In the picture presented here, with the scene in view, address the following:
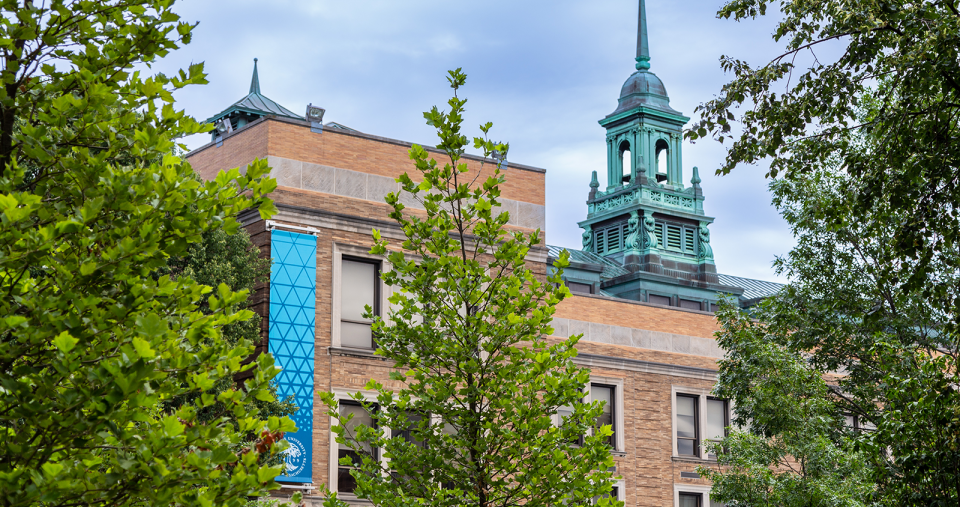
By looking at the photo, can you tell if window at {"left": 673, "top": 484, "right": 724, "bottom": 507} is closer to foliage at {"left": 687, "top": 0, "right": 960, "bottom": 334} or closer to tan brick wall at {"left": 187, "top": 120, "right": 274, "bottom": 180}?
tan brick wall at {"left": 187, "top": 120, "right": 274, "bottom": 180}

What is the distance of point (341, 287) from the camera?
2792cm

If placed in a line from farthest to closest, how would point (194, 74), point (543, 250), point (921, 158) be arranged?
1. point (543, 250)
2. point (921, 158)
3. point (194, 74)

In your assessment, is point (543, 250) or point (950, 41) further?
point (543, 250)

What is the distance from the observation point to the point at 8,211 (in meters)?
5.38

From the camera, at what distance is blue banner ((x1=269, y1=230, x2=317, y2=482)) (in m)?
26.3

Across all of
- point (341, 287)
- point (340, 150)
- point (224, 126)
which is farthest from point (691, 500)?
point (224, 126)

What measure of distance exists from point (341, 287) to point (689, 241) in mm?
33028

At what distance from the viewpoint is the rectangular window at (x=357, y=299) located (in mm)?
27891

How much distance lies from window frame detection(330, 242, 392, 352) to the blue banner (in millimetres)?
513

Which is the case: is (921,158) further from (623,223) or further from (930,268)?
(623,223)

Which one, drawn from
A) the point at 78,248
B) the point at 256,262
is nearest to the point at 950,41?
the point at 78,248

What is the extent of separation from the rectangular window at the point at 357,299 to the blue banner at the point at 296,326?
973 millimetres

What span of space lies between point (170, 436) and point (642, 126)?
52.7m

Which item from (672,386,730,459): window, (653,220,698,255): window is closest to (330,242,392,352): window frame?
(672,386,730,459): window
